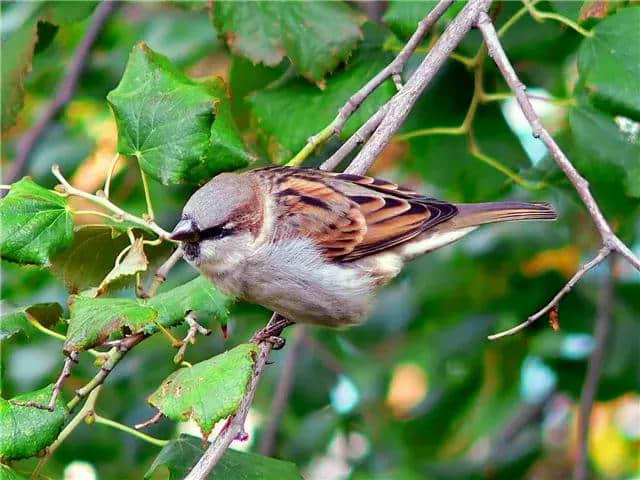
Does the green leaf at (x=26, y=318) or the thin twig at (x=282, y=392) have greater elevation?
the green leaf at (x=26, y=318)

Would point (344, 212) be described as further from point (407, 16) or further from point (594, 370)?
point (594, 370)

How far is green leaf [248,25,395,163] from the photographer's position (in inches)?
130

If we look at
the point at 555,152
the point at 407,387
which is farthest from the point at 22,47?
the point at 407,387

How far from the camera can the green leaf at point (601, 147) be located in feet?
10.4

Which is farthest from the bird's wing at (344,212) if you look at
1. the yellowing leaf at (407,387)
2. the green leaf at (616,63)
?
the yellowing leaf at (407,387)

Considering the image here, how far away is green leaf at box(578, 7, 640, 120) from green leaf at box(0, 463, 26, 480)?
1894 mm

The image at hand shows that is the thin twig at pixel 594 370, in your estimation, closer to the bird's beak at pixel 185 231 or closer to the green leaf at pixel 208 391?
the bird's beak at pixel 185 231

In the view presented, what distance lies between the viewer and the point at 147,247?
2.80 metres

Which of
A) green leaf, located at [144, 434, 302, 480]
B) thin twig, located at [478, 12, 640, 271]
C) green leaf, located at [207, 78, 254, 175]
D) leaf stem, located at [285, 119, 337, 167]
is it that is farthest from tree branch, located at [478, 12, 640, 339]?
green leaf, located at [207, 78, 254, 175]

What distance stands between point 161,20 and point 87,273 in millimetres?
2290

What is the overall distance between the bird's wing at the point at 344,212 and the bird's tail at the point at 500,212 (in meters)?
0.05

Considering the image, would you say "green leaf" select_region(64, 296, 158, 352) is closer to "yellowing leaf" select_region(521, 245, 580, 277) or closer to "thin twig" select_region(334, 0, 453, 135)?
"thin twig" select_region(334, 0, 453, 135)

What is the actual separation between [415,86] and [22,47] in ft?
4.64

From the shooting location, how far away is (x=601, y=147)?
10.4 feet
